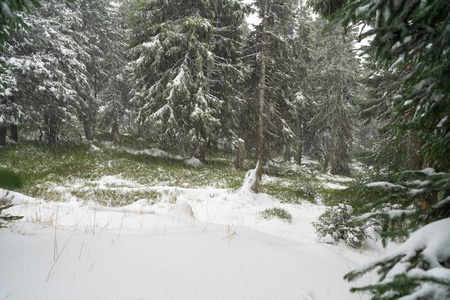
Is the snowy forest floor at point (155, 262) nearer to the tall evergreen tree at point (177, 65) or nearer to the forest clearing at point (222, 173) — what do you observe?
the forest clearing at point (222, 173)

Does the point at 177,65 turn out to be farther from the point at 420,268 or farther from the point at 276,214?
the point at 420,268

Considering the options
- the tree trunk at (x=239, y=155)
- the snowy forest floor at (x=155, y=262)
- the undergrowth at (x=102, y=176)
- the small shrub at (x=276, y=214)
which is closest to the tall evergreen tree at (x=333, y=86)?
the tree trunk at (x=239, y=155)

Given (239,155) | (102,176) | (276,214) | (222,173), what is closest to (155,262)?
(276,214)

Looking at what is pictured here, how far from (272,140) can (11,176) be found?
50.6 feet

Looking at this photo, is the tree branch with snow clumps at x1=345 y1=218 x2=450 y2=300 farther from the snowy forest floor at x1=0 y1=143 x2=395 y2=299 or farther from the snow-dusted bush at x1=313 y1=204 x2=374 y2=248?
the snow-dusted bush at x1=313 y1=204 x2=374 y2=248

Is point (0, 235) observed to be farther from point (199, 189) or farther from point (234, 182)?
point (234, 182)

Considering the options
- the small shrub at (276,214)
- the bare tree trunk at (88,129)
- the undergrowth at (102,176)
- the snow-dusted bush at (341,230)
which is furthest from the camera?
the bare tree trunk at (88,129)

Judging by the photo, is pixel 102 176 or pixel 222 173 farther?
pixel 222 173

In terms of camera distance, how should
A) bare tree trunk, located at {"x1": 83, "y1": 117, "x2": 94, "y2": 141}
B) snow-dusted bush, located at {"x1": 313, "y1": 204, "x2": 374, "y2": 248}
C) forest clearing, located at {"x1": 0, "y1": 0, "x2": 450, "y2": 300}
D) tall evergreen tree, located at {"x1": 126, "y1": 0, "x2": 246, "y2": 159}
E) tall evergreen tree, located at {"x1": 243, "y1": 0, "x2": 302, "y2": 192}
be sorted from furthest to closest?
1. bare tree trunk, located at {"x1": 83, "y1": 117, "x2": 94, "y2": 141}
2. tall evergreen tree, located at {"x1": 126, "y1": 0, "x2": 246, "y2": 159}
3. tall evergreen tree, located at {"x1": 243, "y1": 0, "x2": 302, "y2": 192}
4. snow-dusted bush, located at {"x1": 313, "y1": 204, "x2": 374, "y2": 248}
5. forest clearing, located at {"x1": 0, "y1": 0, "x2": 450, "y2": 300}

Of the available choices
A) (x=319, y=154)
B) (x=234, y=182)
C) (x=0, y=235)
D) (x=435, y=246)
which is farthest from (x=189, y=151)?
(x=435, y=246)

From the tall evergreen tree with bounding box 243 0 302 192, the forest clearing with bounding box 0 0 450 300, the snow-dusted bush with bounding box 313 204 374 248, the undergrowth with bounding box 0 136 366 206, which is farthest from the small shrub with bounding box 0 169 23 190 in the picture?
the tall evergreen tree with bounding box 243 0 302 192

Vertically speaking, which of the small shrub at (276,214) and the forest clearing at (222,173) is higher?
the forest clearing at (222,173)

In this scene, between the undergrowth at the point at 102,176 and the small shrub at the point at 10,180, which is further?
the undergrowth at the point at 102,176

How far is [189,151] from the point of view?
73.5 ft
